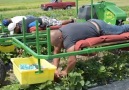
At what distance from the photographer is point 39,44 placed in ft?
15.2

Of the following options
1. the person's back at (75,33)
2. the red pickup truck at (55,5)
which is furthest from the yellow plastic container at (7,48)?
the red pickup truck at (55,5)

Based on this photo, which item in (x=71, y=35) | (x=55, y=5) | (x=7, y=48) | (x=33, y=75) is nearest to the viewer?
(x=33, y=75)

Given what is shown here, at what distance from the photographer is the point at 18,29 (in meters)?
6.41

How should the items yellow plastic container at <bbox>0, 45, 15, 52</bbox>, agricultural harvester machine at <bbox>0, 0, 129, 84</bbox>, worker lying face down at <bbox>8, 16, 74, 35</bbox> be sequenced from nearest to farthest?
agricultural harvester machine at <bbox>0, 0, 129, 84</bbox>
yellow plastic container at <bbox>0, 45, 15, 52</bbox>
worker lying face down at <bbox>8, 16, 74, 35</bbox>

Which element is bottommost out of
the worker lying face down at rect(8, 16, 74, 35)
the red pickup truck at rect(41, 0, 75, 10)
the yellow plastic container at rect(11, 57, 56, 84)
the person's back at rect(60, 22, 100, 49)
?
the red pickup truck at rect(41, 0, 75, 10)

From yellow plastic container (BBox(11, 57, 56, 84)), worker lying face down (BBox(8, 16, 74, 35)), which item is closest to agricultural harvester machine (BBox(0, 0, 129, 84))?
yellow plastic container (BBox(11, 57, 56, 84))

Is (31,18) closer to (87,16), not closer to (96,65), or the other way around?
(87,16)

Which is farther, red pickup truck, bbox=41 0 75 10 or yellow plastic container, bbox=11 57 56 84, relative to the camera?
red pickup truck, bbox=41 0 75 10

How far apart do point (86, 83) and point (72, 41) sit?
2.22 feet

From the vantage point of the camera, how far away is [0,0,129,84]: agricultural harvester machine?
410 centimetres

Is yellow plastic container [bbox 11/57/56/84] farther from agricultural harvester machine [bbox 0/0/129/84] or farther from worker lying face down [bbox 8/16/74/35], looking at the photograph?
worker lying face down [bbox 8/16/74/35]

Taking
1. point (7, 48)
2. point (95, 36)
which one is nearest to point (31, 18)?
point (7, 48)

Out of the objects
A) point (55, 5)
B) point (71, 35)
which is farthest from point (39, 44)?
point (55, 5)

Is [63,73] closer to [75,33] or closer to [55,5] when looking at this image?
[75,33]
